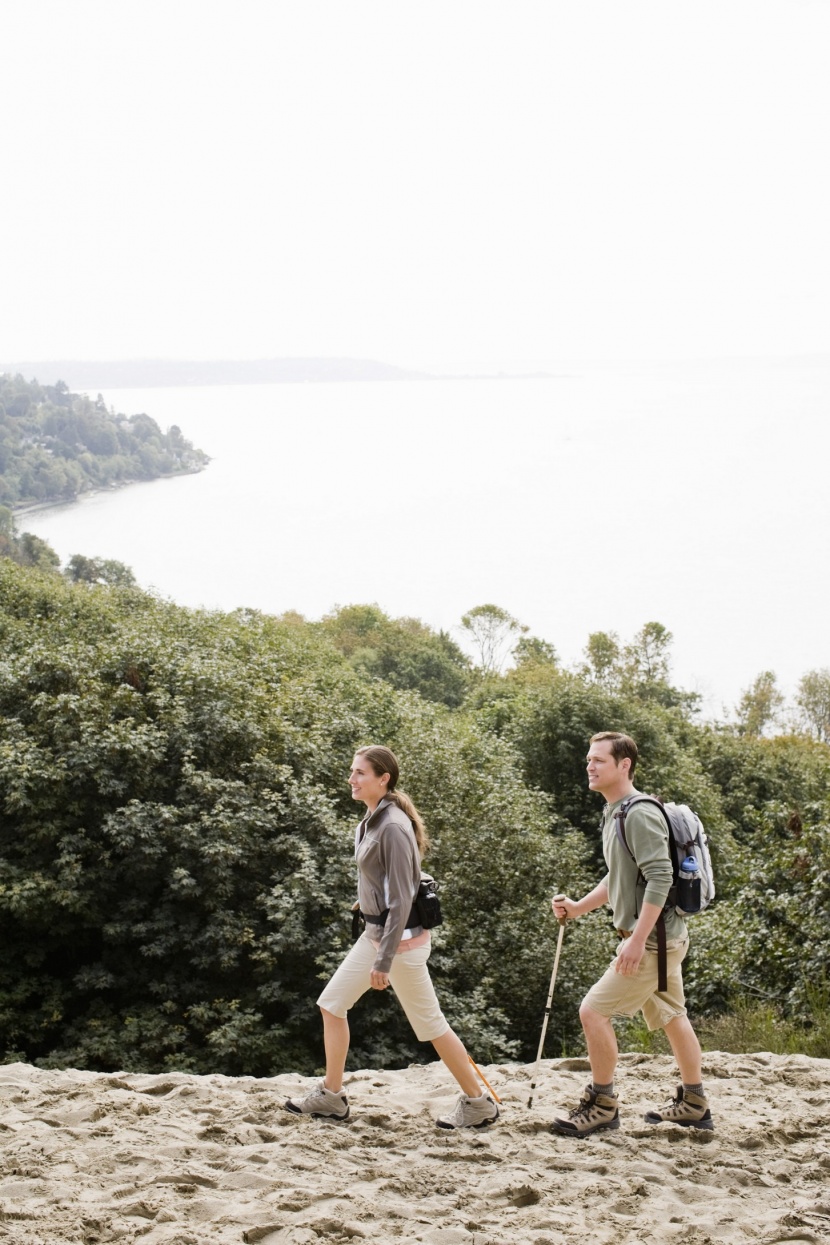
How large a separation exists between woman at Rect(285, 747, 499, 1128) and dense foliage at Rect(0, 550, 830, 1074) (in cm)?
442

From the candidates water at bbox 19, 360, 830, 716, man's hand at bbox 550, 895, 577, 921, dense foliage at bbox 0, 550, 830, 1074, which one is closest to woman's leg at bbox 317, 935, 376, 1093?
man's hand at bbox 550, 895, 577, 921

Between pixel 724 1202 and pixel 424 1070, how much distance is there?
98.4 inches

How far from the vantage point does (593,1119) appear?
5.44 metres

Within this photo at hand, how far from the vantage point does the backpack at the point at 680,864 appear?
16.6 ft

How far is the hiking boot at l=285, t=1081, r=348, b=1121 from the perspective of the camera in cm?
561

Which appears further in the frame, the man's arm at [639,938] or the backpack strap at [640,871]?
the backpack strap at [640,871]

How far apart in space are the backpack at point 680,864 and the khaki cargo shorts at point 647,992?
0.13 feet

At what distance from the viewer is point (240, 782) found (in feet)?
39.6

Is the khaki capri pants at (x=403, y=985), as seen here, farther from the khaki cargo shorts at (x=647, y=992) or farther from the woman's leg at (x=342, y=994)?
the khaki cargo shorts at (x=647, y=992)

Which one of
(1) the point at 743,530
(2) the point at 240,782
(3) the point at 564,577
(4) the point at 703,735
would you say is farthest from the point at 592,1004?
(1) the point at 743,530

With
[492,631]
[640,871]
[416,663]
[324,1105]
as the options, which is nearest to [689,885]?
[640,871]

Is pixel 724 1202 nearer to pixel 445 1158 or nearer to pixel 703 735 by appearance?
pixel 445 1158

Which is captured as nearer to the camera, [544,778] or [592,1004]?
[592,1004]

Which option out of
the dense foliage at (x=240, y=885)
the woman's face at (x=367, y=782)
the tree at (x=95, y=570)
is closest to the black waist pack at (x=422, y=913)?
the woman's face at (x=367, y=782)
